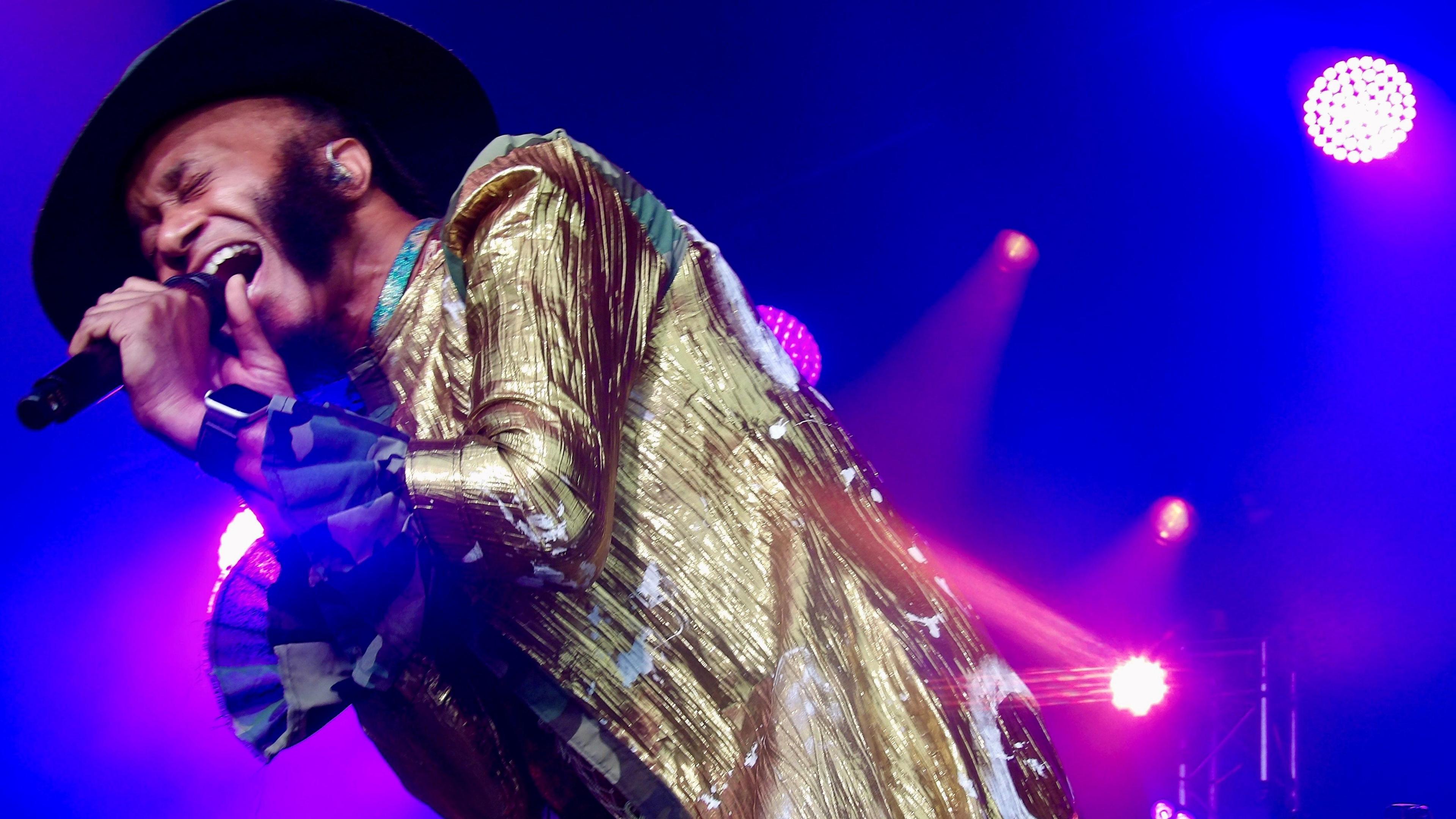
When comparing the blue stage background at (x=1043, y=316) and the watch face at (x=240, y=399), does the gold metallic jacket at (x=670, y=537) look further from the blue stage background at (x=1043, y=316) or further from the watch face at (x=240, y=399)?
the blue stage background at (x=1043, y=316)

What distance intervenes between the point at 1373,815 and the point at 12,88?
16.2 ft

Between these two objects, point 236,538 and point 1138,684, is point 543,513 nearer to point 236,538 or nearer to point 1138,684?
point 236,538

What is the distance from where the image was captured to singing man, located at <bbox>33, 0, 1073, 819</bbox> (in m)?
0.84

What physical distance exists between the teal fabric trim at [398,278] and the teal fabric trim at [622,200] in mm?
134

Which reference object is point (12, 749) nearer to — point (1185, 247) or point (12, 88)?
point (12, 88)

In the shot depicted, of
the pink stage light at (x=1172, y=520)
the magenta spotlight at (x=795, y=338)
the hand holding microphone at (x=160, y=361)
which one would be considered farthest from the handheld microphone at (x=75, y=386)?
the pink stage light at (x=1172, y=520)

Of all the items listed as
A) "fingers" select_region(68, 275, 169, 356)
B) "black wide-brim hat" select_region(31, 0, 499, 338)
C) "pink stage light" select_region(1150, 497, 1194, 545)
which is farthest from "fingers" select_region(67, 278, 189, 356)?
"pink stage light" select_region(1150, 497, 1194, 545)

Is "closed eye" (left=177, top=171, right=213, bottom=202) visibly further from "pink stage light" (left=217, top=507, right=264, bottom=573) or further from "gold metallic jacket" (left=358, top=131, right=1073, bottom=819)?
"pink stage light" (left=217, top=507, right=264, bottom=573)

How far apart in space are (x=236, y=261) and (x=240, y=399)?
29 centimetres

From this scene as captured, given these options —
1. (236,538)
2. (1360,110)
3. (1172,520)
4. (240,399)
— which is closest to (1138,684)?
(1172,520)

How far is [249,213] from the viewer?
3.76 ft

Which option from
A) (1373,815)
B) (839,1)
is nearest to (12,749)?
(839,1)

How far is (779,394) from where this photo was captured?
1.04 m

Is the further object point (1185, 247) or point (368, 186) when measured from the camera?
point (1185, 247)
